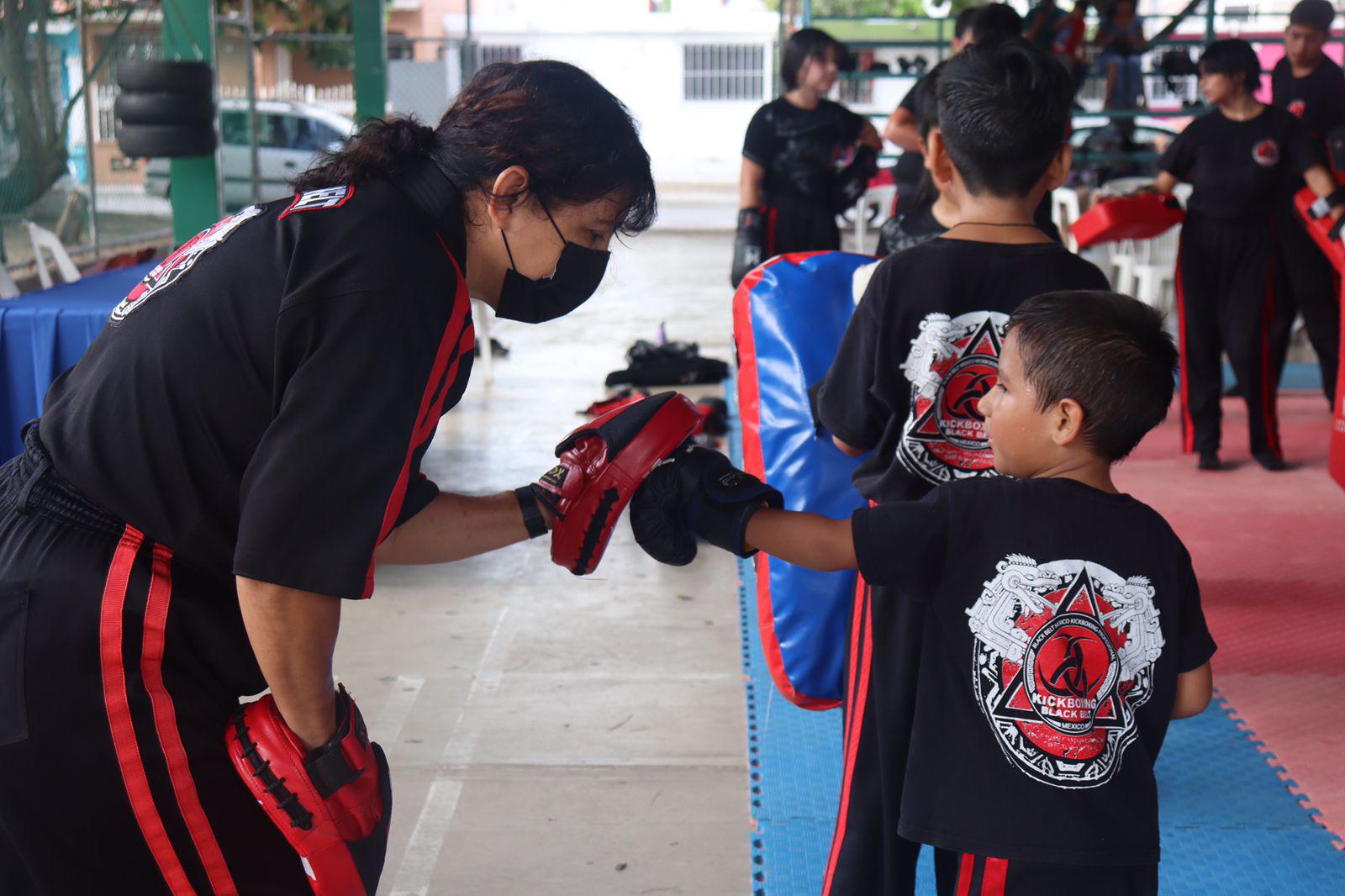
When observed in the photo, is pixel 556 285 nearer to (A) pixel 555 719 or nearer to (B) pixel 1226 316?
(A) pixel 555 719

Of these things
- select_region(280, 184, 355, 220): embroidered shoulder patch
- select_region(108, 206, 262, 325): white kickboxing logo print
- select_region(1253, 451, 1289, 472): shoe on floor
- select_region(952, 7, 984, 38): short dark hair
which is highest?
select_region(952, 7, 984, 38): short dark hair

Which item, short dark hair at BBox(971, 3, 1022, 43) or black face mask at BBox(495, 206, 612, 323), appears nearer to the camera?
black face mask at BBox(495, 206, 612, 323)

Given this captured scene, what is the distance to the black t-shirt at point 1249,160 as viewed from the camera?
551 cm

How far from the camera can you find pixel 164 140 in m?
5.34

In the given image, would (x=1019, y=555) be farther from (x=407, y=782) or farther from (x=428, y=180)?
(x=407, y=782)

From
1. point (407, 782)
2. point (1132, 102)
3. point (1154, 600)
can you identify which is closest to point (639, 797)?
point (407, 782)

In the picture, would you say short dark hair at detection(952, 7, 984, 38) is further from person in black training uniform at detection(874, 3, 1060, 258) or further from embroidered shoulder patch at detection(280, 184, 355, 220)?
embroidered shoulder patch at detection(280, 184, 355, 220)

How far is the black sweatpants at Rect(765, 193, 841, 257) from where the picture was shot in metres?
5.24

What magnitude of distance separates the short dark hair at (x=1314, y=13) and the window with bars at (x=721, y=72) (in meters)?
23.6

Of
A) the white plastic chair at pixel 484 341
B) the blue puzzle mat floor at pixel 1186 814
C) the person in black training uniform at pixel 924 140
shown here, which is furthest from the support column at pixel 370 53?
the blue puzzle mat floor at pixel 1186 814

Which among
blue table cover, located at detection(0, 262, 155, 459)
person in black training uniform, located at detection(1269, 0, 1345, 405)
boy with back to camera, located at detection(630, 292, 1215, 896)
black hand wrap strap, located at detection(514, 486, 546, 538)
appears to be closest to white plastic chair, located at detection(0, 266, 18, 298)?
blue table cover, located at detection(0, 262, 155, 459)

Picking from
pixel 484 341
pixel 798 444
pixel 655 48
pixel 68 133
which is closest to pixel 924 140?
pixel 798 444

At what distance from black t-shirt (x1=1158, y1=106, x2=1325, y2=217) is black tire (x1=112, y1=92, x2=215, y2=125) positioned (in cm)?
440

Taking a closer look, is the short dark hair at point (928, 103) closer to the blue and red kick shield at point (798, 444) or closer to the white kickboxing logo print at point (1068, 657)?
the blue and red kick shield at point (798, 444)
